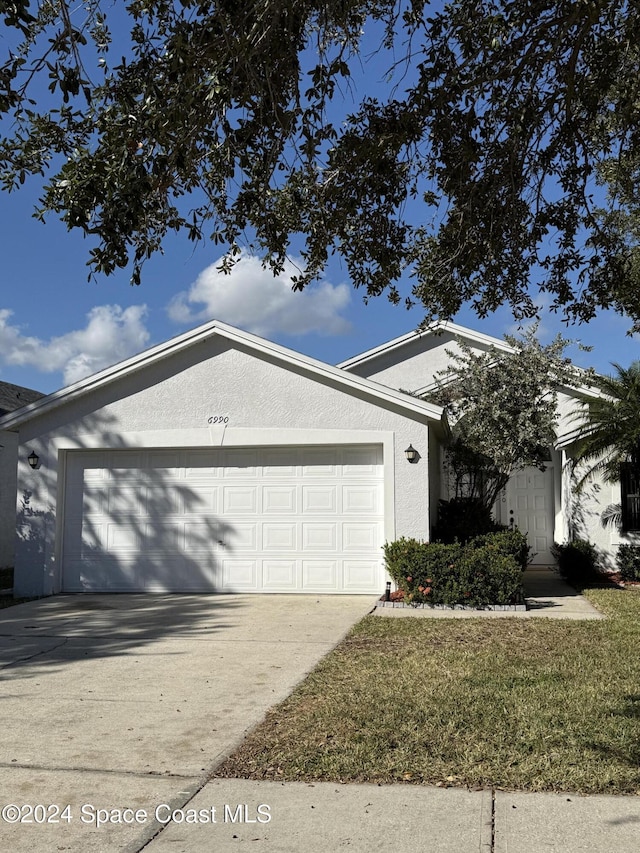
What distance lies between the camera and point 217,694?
657cm

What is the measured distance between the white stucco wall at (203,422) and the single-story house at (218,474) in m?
0.02

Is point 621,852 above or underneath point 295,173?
underneath

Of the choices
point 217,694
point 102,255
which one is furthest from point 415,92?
point 217,694

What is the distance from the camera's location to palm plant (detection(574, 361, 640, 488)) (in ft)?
49.1

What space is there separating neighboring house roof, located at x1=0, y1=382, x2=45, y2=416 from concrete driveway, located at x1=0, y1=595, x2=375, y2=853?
8.97 meters

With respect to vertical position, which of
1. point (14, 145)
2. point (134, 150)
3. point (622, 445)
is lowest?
point (622, 445)

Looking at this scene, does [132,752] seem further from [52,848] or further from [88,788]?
[52,848]

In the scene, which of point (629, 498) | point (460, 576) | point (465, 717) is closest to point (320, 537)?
point (460, 576)

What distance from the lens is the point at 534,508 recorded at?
58.3 ft

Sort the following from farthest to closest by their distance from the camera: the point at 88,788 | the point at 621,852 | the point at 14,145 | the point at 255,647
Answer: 1. the point at 255,647
2. the point at 14,145
3. the point at 88,788
4. the point at 621,852

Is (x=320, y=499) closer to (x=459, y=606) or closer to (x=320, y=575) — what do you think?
(x=320, y=575)

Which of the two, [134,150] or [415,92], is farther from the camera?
[415,92]

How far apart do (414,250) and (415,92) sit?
1.94m

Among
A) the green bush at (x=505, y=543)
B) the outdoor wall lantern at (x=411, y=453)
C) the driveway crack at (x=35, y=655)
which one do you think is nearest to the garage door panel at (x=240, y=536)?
the outdoor wall lantern at (x=411, y=453)
